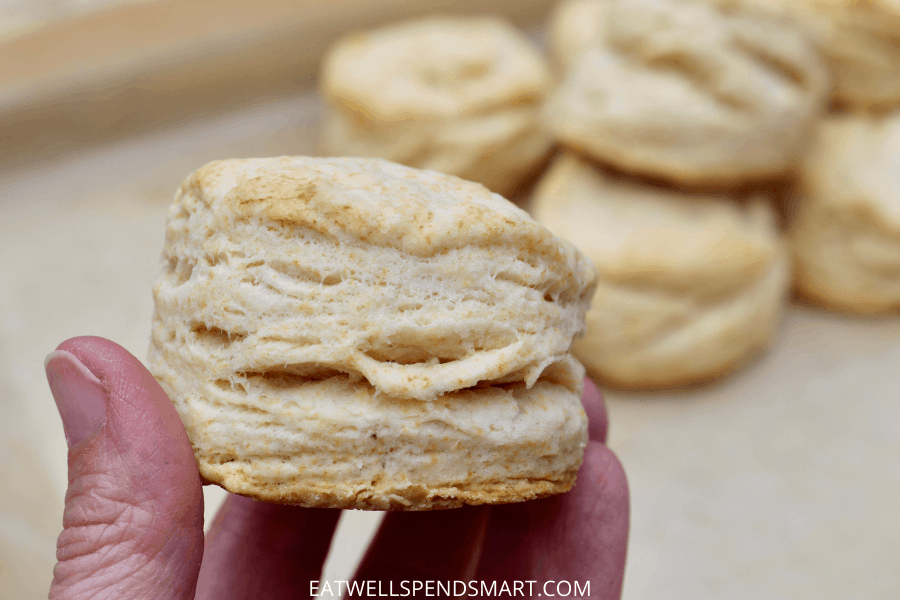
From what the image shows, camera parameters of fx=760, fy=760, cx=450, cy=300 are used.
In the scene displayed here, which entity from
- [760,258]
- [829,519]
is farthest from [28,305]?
[829,519]

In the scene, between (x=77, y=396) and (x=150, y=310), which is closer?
(x=77, y=396)

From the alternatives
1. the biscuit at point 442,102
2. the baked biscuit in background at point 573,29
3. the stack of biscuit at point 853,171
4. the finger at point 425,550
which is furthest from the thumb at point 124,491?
the baked biscuit in background at point 573,29

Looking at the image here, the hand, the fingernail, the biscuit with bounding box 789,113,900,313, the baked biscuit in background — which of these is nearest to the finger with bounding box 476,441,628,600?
the hand

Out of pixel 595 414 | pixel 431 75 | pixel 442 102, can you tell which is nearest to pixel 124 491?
pixel 595 414

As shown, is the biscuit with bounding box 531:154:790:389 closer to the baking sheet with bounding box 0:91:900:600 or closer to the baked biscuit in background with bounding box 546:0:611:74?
the baking sheet with bounding box 0:91:900:600

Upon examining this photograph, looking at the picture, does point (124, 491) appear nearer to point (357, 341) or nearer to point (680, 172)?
point (357, 341)

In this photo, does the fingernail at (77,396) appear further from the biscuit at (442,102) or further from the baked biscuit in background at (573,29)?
the baked biscuit in background at (573,29)

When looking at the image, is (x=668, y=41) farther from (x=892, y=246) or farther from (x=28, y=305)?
(x=28, y=305)

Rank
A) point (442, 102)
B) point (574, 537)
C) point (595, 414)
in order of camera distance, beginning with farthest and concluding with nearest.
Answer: point (442, 102), point (595, 414), point (574, 537)
